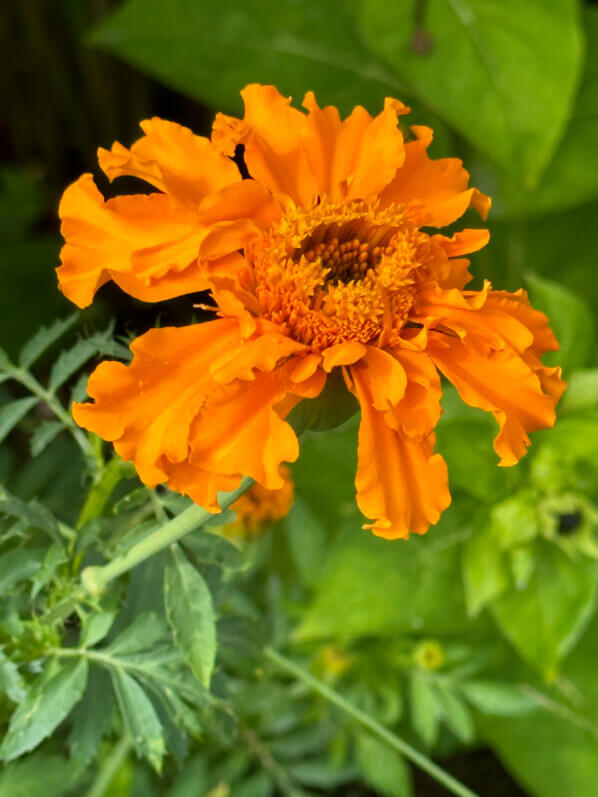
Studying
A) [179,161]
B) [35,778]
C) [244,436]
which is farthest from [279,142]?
[35,778]

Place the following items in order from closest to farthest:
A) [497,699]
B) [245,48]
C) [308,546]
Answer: [497,699] < [308,546] < [245,48]

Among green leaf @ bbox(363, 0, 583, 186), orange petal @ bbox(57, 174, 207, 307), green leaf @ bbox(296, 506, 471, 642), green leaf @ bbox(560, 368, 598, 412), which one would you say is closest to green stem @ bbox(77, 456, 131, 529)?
orange petal @ bbox(57, 174, 207, 307)

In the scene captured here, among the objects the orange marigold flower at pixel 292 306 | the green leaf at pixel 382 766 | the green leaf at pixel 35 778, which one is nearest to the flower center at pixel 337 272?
the orange marigold flower at pixel 292 306

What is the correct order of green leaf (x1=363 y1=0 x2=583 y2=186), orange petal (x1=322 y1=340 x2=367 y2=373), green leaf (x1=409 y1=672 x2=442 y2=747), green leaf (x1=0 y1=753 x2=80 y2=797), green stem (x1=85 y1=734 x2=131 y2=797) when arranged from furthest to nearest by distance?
green leaf (x1=363 y1=0 x2=583 y2=186) < green leaf (x1=409 y1=672 x2=442 y2=747) < green stem (x1=85 y1=734 x2=131 y2=797) < green leaf (x1=0 y1=753 x2=80 y2=797) < orange petal (x1=322 y1=340 x2=367 y2=373)

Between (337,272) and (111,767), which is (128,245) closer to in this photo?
(337,272)

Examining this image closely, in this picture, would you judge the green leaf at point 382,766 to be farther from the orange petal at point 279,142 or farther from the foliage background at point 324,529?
the orange petal at point 279,142

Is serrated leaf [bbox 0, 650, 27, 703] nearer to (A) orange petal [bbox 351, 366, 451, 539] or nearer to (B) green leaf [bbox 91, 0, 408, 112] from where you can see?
(A) orange petal [bbox 351, 366, 451, 539]
